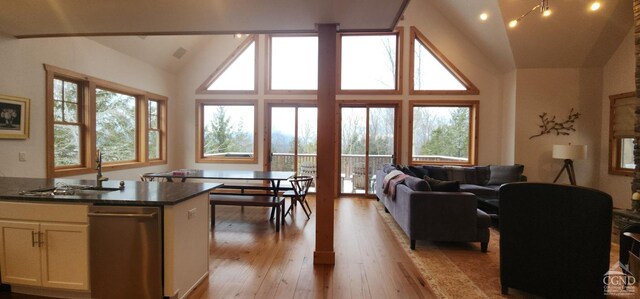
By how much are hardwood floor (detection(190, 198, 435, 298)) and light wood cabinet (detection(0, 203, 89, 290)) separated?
3.00 feet

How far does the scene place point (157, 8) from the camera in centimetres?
265

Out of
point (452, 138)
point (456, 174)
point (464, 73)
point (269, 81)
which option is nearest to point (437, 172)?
point (456, 174)

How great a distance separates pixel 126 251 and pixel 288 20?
97.7 inches

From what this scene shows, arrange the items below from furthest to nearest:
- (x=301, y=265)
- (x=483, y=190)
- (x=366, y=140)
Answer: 1. (x=366, y=140)
2. (x=483, y=190)
3. (x=301, y=265)

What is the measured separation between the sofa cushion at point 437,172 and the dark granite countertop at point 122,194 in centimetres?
450

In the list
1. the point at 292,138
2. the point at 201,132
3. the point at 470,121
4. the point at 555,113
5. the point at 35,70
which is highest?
the point at 35,70

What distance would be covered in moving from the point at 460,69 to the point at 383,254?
4958mm

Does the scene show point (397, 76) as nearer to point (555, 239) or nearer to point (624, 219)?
point (624, 219)

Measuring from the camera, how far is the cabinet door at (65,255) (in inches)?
86.0

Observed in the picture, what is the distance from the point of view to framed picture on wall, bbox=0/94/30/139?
3.25m

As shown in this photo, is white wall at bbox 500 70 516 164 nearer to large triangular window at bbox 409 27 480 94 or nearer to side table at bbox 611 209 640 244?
large triangular window at bbox 409 27 480 94

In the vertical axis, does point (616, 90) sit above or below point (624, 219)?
above

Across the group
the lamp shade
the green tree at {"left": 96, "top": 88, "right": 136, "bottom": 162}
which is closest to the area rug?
the lamp shade

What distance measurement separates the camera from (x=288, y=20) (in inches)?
112
